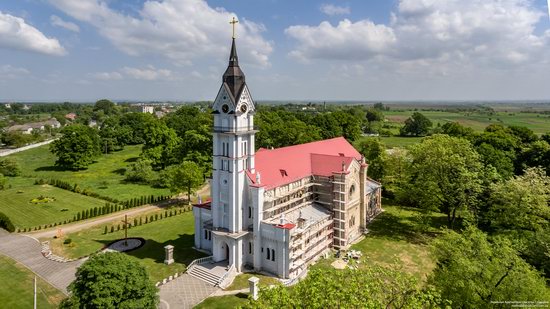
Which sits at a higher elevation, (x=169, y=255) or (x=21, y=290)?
(x=169, y=255)

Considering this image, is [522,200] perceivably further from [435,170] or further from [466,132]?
[466,132]

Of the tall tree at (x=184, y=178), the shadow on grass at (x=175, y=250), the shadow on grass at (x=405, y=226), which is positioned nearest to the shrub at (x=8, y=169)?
the tall tree at (x=184, y=178)

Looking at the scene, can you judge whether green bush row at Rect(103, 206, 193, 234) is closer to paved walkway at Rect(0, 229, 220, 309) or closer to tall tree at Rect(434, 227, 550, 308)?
paved walkway at Rect(0, 229, 220, 309)

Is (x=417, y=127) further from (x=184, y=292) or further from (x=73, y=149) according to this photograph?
(x=184, y=292)

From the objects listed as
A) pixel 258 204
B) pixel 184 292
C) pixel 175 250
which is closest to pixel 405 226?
pixel 258 204

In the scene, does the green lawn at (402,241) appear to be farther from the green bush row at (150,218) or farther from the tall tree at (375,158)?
the green bush row at (150,218)

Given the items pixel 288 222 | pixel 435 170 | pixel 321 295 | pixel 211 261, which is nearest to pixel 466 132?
pixel 435 170
